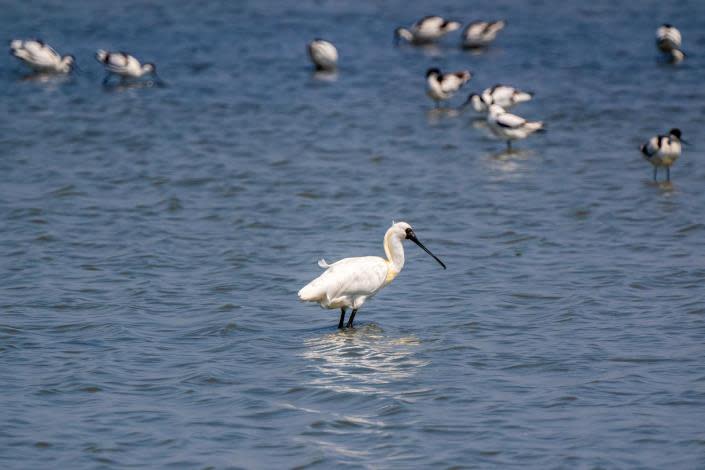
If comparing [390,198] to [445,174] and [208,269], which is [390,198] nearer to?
[445,174]

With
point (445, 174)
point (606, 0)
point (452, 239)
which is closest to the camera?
point (452, 239)

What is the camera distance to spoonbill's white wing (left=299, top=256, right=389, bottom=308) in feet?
36.4

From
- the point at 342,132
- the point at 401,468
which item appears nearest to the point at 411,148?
the point at 342,132

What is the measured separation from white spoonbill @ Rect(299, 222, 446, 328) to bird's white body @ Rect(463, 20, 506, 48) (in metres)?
19.1

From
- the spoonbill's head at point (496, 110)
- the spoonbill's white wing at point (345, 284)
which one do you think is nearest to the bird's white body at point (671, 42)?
the spoonbill's head at point (496, 110)

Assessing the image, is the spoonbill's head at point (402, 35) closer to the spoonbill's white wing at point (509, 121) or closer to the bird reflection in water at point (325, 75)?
the bird reflection in water at point (325, 75)

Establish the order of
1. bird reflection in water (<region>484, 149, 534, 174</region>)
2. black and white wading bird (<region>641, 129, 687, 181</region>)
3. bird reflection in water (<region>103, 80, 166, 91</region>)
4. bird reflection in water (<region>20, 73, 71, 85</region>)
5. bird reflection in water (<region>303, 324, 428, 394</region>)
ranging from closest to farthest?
bird reflection in water (<region>303, 324, 428, 394</region>) < black and white wading bird (<region>641, 129, 687, 181</region>) < bird reflection in water (<region>484, 149, 534, 174</region>) < bird reflection in water (<region>103, 80, 166, 91</region>) < bird reflection in water (<region>20, 73, 71, 85</region>)

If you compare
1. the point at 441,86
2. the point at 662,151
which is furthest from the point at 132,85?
the point at 662,151

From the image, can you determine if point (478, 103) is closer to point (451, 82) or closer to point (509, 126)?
point (451, 82)

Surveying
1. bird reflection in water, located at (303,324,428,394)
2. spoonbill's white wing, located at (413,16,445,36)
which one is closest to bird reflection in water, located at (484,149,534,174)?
bird reflection in water, located at (303,324,428,394)

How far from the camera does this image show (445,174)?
1819 cm

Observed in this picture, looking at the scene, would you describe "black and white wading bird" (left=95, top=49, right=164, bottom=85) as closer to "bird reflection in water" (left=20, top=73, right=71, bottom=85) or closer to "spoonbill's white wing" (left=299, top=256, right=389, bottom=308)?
"bird reflection in water" (left=20, top=73, right=71, bottom=85)

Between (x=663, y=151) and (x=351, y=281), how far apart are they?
7.69 meters

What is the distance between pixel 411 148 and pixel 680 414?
11.4 m
